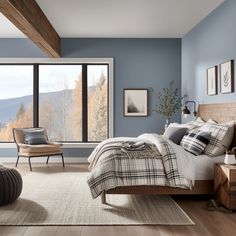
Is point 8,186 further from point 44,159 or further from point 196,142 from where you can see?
point 44,159

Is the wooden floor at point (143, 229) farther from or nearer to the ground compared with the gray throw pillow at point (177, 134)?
nearer to the ground

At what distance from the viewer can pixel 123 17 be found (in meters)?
6.35

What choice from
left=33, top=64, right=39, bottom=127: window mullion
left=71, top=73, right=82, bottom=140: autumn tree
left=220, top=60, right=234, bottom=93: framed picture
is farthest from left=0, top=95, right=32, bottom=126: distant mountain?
left=220, top=60, right=234, bottom=93: framed picture

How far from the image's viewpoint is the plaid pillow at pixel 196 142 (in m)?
4.70

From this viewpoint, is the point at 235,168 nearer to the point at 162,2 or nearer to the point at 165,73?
the point at 162,2

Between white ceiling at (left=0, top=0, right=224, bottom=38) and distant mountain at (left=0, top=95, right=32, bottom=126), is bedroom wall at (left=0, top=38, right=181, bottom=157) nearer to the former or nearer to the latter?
white ceiling at (left=0, top=0, right=224, bottom=38)

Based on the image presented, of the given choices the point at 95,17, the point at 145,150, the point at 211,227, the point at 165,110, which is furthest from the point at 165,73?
the point at 211,227

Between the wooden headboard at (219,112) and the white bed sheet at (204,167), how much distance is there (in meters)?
0.46

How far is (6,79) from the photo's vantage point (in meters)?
8.22

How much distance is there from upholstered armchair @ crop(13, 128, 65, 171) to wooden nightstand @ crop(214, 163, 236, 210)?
12.1 feet

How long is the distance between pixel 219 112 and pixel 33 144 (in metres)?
3.54

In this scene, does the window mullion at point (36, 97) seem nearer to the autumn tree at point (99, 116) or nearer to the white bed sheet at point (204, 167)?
the autumn tree at point (99, 116)

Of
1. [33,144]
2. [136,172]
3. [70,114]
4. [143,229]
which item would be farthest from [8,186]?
[70,114]

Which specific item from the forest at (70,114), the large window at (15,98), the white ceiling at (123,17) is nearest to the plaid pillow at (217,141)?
the white ceiling at (123,17)
